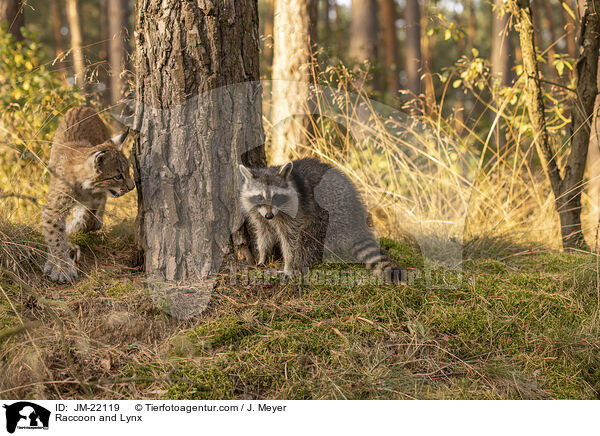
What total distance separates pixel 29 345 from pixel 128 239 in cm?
167

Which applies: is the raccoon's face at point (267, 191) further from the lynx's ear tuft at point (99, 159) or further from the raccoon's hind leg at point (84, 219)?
the raccoon's hind leg at point (84, 219)

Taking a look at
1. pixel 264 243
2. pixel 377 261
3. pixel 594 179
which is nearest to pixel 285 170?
pixel 264 243

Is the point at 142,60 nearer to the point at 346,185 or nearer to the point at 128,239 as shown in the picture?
the point at 128,239

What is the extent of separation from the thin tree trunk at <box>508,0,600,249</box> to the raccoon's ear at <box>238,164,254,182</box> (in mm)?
3189

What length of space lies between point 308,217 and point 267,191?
61 cm

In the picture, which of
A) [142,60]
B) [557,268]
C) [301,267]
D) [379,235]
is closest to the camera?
[142,60]

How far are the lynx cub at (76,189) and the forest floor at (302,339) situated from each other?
170 mm

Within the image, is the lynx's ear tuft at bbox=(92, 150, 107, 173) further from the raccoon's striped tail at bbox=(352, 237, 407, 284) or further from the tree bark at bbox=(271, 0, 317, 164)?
the tree bark at bbox=(271, 0, 317, 164)

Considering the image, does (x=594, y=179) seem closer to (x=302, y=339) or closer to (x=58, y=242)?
(x=302, y=339)

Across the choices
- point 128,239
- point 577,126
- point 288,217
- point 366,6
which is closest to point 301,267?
point 288,217

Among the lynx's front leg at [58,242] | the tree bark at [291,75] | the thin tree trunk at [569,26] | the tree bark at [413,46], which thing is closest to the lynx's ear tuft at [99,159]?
the lynx's front leg at [58,242]

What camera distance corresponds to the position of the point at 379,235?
5184mm

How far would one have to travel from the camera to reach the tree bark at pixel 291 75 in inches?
254
